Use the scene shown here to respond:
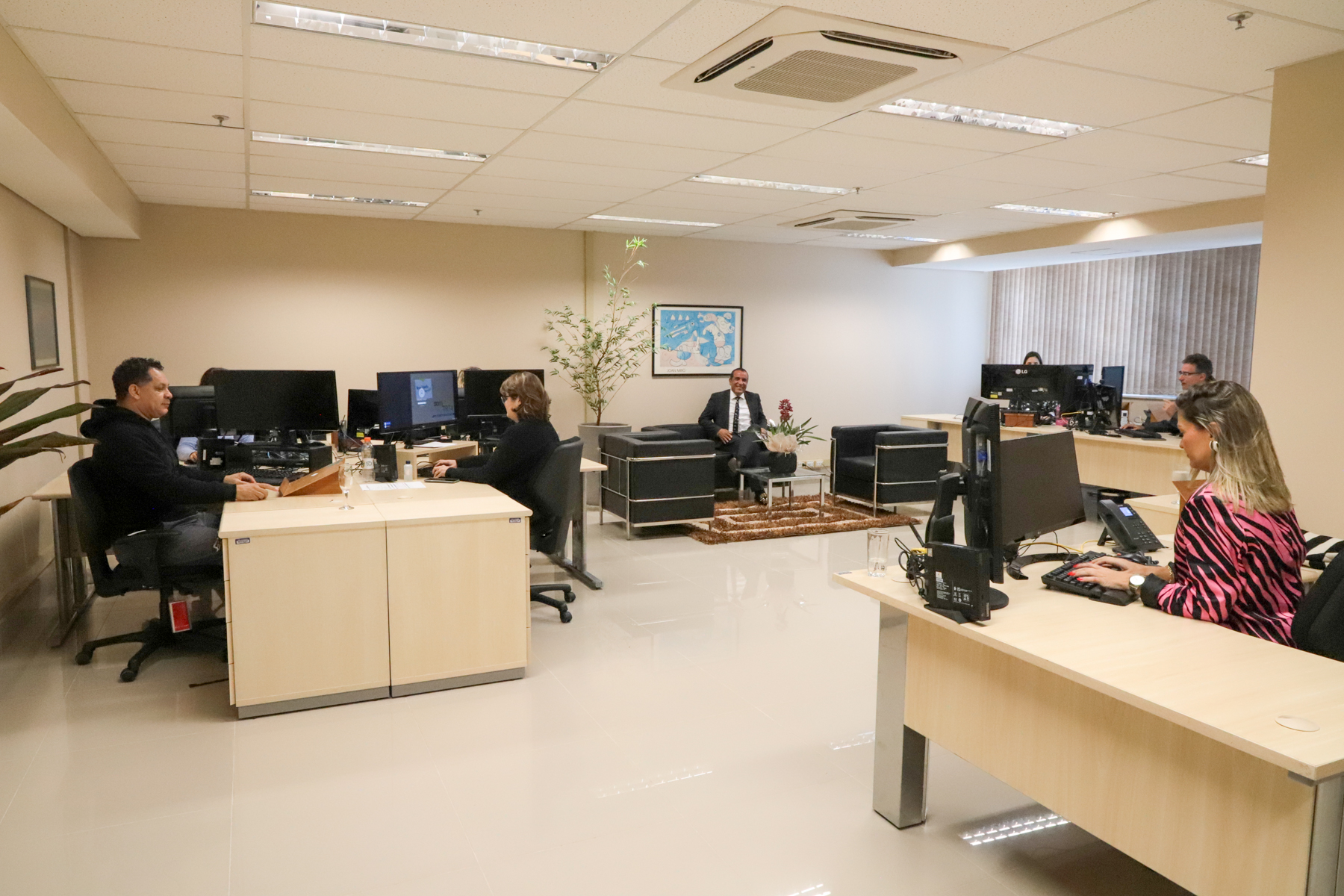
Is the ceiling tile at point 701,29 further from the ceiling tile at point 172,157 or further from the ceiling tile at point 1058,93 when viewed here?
the ceiling tile at point 172,157

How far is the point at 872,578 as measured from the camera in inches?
112

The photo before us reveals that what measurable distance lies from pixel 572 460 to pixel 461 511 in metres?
1.08

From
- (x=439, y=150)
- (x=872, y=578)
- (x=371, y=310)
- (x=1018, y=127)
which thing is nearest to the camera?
(x=872, y=578)

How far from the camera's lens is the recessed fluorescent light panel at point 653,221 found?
792 centimetres

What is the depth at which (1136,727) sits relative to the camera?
2150 mm

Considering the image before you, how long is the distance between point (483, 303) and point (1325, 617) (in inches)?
297

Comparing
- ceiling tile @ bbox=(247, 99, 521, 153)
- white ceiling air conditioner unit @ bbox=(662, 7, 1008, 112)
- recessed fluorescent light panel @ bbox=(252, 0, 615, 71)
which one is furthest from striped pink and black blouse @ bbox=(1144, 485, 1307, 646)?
ceiling tile @ bbox=(247, 99, 521, 153)

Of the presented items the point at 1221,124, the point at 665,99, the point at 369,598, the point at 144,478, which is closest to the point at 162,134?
the point at 144,478

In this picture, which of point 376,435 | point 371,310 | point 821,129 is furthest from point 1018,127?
point 371,310

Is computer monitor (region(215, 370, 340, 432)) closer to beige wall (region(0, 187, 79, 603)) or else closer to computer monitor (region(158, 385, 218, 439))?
computer monitor (region(158, 385, 218, 439))

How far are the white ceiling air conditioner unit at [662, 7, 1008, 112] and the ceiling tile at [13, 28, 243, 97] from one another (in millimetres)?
1931

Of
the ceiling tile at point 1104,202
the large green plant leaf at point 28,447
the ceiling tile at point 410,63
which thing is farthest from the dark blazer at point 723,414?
the large green plant leaf at point 28,447

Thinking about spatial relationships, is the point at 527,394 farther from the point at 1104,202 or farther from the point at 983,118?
the point at 1104,202

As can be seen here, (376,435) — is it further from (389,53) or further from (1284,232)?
(1284,232)
